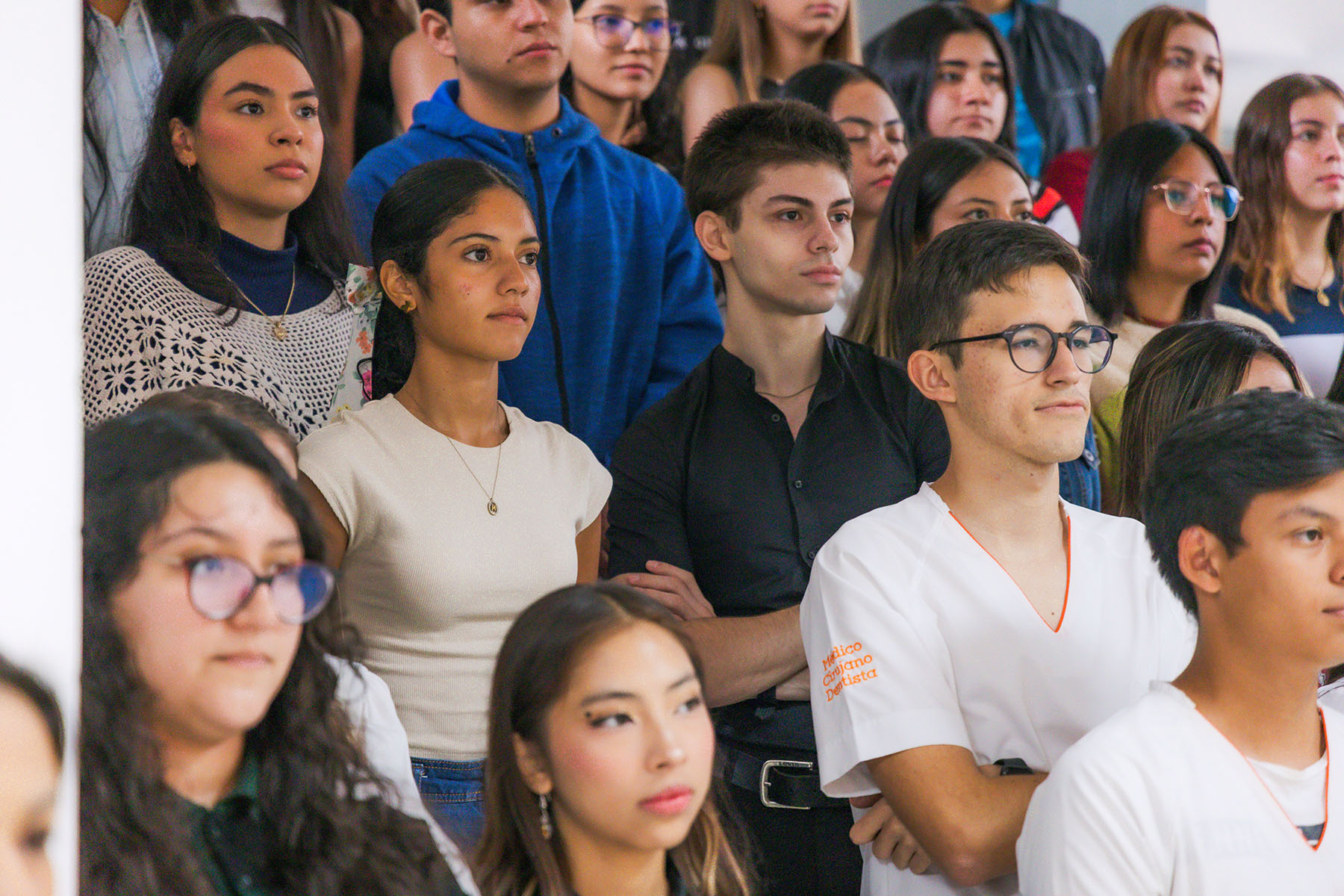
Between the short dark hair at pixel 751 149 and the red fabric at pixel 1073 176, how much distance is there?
1418mm

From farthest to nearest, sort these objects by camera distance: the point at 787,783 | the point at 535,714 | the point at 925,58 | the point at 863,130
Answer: the point at 925,58 → the point at 863,130 → the point at 787,783 → the point at 535,714

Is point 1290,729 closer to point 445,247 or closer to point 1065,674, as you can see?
point 1065,674

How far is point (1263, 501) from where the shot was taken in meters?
1.72

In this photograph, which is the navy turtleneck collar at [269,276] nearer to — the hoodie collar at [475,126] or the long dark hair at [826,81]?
the hoodie collar at [475,126]

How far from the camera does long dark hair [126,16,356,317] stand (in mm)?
2326

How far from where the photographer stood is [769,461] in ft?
8.05

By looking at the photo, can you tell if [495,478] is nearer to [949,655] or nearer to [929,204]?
[949,655]

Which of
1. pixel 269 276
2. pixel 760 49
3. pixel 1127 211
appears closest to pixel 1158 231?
pixel 1127 211

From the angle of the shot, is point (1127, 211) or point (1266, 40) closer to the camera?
point (1127, 211)

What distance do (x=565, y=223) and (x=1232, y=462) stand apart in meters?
1.58

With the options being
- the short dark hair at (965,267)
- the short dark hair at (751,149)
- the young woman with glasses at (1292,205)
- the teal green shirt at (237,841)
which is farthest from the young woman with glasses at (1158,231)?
the teal green shirt at (237,841)

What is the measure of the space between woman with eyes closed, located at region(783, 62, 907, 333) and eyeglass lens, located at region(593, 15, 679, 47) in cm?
46

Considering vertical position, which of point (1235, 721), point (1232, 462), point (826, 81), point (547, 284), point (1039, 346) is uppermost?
point (826, 81)

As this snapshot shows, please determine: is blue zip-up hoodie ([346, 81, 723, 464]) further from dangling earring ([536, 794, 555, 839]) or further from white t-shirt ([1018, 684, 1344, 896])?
white t-shirt ([1018, 684, 1344, 896])
